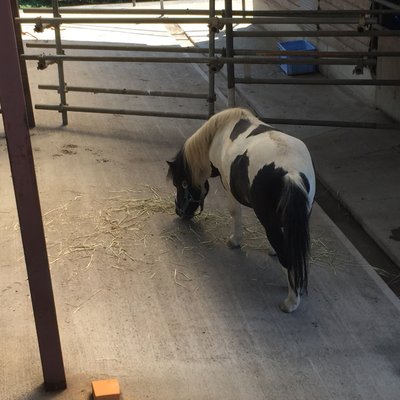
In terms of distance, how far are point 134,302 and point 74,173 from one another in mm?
2103

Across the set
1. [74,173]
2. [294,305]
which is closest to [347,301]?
[294,305]

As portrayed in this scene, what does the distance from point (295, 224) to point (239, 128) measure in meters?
0.96

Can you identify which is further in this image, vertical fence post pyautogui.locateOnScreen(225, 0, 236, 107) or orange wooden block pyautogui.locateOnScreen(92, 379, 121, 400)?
vertical fence post pyautogui.locateOnScreen(225, 0, 236, 107)

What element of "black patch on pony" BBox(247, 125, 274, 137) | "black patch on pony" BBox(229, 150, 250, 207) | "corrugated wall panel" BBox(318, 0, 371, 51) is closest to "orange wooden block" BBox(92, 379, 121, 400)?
"black patch on pony" BBox(229, 150, 250, 207)

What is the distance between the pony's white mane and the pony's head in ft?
0.13

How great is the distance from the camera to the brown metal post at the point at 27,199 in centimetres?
270

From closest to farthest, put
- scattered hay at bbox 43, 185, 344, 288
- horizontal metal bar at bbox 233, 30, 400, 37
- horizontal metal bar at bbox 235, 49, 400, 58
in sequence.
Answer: scattered hay at bbox 43, 185, 344, 288 → horizontal metal bar at bbox 233, 30, 400, 37 → horizontal metal bar at bbox 235, 49, 400, 58

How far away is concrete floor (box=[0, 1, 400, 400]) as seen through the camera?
336 centimetres

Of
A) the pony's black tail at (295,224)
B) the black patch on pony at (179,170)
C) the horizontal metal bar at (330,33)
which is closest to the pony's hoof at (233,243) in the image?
the black patch on pony at (179,170)

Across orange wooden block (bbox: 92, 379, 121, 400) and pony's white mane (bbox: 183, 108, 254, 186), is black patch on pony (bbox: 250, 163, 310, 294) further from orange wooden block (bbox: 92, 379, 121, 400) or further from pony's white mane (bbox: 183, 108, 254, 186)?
orange wooden block (bbox: 92, 379, 121, 400)

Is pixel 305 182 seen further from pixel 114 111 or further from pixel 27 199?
pixel 114 111

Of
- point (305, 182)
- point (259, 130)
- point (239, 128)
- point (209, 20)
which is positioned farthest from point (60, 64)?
point (305, 182)

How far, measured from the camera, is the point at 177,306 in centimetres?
396

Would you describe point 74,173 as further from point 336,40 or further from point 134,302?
point 336,40
